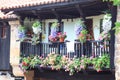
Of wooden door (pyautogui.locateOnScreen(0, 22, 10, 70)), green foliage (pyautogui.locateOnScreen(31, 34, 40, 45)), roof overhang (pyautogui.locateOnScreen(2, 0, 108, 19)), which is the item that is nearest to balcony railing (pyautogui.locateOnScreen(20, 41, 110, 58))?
green foliage (pyautogui.locateOnScreen(31, 34, 40, 45))

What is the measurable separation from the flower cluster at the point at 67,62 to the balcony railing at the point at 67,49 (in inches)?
8.9

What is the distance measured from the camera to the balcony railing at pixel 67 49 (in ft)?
50.3

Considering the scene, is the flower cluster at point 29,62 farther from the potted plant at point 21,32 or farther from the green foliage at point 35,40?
the potted plant at point 21,32

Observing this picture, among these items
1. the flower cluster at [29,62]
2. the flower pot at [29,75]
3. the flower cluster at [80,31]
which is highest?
the flower cluster at [80,31]

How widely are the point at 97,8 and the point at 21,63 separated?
411 cm

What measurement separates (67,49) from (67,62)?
0.76 metres

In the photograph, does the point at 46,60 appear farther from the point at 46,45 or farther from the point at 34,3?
the point at 34,3

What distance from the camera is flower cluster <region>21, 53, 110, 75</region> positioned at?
15000mm

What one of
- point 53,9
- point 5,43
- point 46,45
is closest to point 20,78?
point 5,43

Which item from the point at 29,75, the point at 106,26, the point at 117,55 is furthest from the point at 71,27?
the point at 117,55

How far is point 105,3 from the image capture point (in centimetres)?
1504

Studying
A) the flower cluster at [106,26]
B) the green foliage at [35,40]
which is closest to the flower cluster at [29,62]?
the green foliage at [35,40]

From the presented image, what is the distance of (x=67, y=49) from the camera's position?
16.8 metres

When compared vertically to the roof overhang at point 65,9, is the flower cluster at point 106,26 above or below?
below
